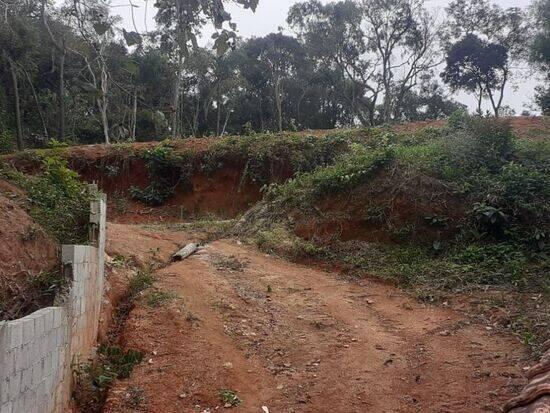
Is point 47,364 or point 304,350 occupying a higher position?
point 47,364

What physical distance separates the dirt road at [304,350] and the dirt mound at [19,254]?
1275 mm

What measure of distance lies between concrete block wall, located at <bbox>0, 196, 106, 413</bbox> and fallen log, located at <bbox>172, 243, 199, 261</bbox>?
2.76 meters

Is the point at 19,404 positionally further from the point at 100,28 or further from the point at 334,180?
the point at 334,180

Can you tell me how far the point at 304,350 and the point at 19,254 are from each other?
313cm

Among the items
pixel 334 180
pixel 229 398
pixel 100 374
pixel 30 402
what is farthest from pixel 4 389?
pixel 334 180

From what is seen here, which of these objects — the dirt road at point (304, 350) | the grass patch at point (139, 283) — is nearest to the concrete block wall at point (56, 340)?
the dirt road at point (304, 350)

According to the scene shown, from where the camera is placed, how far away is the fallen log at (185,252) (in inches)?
363

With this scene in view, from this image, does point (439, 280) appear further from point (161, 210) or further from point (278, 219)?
point (161, 210)

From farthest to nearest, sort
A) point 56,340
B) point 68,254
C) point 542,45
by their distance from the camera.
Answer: point 542,45 → point 68,254 → point 56,340

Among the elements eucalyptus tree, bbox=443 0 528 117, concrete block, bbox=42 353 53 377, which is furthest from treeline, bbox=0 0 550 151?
concrete block, bbox=42 353 53 377

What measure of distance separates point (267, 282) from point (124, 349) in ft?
8.96

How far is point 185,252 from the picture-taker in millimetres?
9438

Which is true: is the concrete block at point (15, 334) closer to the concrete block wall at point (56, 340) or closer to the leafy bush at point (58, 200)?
the concrete block wall at point (56, 340)

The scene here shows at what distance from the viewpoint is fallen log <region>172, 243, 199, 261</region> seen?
30.2 ft
